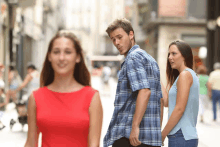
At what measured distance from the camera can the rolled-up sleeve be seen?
2961 mm

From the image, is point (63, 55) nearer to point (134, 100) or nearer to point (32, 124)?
point (32, 124)

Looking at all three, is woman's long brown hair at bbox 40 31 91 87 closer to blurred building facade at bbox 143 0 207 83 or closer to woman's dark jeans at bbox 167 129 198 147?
woman's dark jeans at bbox 167 129 198 147

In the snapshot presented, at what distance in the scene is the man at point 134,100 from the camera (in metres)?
2.95

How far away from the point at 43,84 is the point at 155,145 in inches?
43.5

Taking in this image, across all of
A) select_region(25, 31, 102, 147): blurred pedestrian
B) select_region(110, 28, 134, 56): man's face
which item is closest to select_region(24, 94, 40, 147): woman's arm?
select_region(25, 31, 102, 147): blurred pedestrian

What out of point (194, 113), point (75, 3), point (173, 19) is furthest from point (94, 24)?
point (194, 113)

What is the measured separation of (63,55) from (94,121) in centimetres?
49

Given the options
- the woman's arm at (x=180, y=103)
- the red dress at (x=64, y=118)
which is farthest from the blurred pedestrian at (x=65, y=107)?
the woman's arm at (x=180, y=103)

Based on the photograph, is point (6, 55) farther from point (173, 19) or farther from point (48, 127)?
point (173, 19)

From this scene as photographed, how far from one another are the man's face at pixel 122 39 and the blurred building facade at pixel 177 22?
28.2m

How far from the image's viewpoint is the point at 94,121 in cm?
237

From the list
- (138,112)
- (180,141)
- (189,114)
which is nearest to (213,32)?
(189,114)

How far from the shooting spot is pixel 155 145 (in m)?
2.99

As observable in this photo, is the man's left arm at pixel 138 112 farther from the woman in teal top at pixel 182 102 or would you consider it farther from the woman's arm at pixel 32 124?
the woman's arm at pixel 32 124
